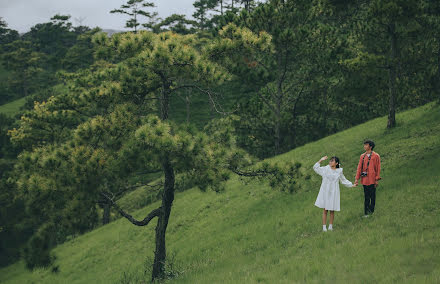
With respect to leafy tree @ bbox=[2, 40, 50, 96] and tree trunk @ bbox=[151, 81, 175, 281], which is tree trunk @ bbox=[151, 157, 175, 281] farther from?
leafy tree @ bbox=[2, 40, 50, 96]

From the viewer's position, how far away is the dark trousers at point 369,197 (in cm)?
970

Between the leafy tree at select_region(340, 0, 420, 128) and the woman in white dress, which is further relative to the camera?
the leafy tree at select_region(340, 0, 420, 128)

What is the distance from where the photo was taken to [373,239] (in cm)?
802

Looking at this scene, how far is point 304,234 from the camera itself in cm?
1068

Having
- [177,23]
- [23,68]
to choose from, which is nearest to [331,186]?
[177,23]

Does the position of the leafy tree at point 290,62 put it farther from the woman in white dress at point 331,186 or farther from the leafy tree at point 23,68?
the leafy tree at point 23,68

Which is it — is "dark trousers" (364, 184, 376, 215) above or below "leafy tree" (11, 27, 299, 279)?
below

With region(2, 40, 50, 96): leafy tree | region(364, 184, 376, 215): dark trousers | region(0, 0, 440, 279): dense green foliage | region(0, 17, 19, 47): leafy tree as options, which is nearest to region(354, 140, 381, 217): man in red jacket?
region(364, 184, 376, 215): dark trousers

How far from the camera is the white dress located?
31.3ft

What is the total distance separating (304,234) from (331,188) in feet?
6.21

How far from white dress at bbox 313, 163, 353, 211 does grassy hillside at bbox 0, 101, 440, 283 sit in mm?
701

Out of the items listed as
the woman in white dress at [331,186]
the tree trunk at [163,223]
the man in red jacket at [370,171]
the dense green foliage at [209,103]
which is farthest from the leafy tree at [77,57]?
the man in red jacket at [370,171]

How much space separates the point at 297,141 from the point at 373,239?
25295 millimetres

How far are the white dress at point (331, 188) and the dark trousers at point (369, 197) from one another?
54 centimetres
